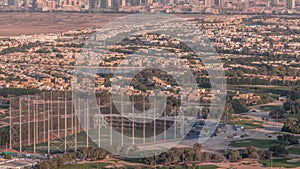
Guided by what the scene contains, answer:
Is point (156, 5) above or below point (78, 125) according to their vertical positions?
below

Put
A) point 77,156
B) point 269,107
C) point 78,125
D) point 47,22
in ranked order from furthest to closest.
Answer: point 47,22
point 269,107
point 78,125
point 77,156

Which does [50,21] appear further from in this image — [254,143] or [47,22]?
[254,143]

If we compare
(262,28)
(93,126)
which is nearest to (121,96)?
(93,126)

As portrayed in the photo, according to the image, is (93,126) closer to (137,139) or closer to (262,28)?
(137,139)

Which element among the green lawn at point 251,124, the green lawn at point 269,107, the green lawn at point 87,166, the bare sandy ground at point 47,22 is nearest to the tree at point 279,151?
the green lawn at point 251,124

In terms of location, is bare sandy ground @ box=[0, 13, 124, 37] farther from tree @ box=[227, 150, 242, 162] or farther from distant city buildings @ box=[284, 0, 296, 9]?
tree @ box=[227, 150, 242, 162]

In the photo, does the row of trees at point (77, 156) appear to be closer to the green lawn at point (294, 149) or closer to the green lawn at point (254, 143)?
the green lawn at point (254, 143)

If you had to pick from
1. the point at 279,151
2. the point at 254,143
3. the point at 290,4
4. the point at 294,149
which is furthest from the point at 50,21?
the point at 279,151

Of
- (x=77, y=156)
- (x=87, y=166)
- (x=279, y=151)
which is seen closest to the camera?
(x=87, y=166)

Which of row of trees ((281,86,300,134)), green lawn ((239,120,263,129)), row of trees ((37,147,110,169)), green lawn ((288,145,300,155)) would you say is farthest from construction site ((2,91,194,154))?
green lawn ((288,145,300,155))
